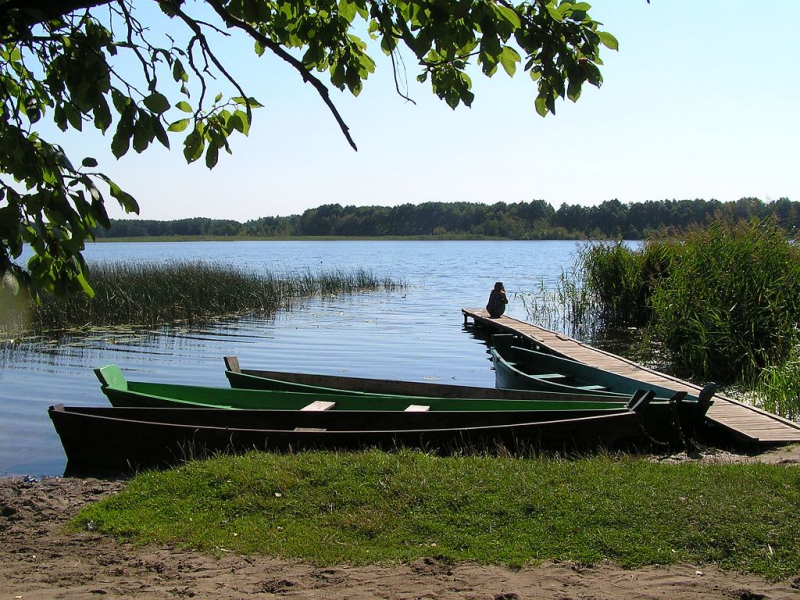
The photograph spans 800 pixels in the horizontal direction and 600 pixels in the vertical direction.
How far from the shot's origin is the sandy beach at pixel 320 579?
412 cm

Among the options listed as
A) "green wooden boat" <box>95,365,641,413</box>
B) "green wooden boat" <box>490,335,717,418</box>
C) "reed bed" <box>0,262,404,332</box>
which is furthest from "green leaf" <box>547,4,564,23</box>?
"reed bed" <box>0,262,404,332</box>

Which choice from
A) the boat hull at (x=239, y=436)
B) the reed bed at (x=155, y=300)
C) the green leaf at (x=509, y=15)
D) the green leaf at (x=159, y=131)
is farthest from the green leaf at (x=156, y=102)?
the reed bed at (x=155, y=300)

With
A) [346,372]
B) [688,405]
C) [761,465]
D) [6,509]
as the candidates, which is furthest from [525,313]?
[6,509]

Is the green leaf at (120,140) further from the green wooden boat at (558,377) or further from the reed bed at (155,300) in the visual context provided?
the reed bed at (155,300)

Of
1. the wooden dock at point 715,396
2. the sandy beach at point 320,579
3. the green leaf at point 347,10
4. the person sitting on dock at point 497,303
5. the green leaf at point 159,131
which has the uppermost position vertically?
the green leaf at point 347,10

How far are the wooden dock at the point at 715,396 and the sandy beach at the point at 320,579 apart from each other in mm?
4094

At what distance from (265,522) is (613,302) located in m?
16.3

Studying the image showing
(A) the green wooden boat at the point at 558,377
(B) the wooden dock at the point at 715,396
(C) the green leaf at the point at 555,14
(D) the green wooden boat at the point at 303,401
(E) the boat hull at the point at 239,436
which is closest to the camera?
(C) the green leaf at the point at 555,14

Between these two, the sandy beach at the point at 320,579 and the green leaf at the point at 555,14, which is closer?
the green leaf at the point at 555,14

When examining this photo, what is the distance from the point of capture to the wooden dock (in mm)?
7965

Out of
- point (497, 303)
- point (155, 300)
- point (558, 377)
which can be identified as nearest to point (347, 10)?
point (558, 377)

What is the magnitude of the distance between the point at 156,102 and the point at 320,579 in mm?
2821

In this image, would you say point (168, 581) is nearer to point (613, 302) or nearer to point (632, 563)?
point (632, 563)

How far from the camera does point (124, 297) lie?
21.1 m
